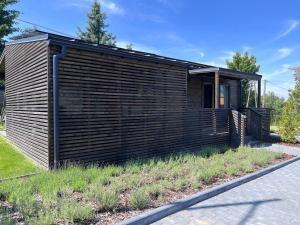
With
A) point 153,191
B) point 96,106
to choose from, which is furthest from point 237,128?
point 153,191

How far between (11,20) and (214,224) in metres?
23.4

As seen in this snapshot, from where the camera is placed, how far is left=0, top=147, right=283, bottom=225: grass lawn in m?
3.89

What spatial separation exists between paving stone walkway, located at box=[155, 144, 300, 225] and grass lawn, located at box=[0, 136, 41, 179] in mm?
4010

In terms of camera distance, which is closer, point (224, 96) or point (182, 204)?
point (182, 204)

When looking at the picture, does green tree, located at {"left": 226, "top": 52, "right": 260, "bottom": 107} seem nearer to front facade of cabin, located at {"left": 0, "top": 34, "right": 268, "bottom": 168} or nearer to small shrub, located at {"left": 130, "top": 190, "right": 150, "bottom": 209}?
front facade of cabin, located at {"left": 0, "top": 34, "right": 268, "bottom": 168}

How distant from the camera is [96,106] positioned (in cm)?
732

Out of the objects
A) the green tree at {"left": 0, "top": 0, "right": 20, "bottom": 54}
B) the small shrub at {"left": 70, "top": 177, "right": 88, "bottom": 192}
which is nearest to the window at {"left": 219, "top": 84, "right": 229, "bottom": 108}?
the small shrub at {"left": 70, "top": 177, "right": 88, "bottom": 192}

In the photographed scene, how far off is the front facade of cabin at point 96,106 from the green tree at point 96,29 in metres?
31.1

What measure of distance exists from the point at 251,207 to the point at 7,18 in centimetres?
2328

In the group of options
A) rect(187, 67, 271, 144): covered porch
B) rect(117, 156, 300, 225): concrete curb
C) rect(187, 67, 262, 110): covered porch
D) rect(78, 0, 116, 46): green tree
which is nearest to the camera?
rect(117, 156, 300, 225): concrete curb

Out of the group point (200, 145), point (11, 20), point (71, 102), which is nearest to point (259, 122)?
point (200, 145)

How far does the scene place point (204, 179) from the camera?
239 inches

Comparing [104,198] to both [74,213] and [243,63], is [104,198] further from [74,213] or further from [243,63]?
[243,63]

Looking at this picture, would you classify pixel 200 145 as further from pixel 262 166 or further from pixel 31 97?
pixel 31 97
